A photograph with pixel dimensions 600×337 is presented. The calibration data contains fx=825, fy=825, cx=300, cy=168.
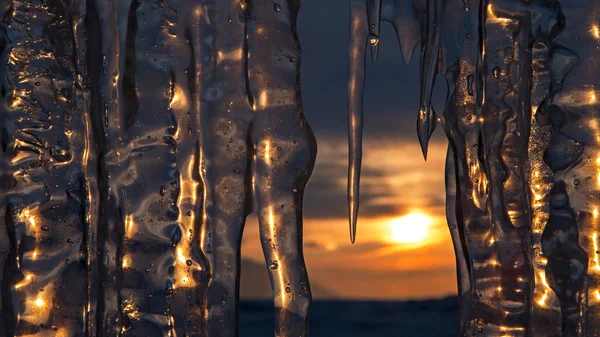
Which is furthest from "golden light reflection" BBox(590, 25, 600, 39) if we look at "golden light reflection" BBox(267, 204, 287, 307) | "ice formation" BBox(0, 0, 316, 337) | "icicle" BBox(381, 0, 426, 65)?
"golden light reflection" BBox(267, 204, 287, 307)

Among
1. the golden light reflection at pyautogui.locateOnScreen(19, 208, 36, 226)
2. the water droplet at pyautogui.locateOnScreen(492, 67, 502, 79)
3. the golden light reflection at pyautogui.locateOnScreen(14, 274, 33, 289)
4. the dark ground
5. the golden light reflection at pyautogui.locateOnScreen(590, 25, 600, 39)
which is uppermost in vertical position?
the golden light reflection at pyautogui.locateOnScreen(590, 25, 600, 39)

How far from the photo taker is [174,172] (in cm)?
158

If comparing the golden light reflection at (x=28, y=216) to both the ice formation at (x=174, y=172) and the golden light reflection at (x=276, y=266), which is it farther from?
the golden light reflection at (x=276, y=266)

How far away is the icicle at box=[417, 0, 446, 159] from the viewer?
153 centimetres

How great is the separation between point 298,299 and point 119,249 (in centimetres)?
36

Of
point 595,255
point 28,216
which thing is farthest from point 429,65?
point 28,216

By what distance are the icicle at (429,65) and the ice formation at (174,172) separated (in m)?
0.21

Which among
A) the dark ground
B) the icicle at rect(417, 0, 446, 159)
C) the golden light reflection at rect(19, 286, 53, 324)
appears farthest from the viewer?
the dark ground

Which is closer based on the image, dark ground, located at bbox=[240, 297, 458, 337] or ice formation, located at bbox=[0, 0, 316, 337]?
ice formation, located at bbox=[0, 0, 316, 337]

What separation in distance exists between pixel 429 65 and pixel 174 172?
0.52 meters

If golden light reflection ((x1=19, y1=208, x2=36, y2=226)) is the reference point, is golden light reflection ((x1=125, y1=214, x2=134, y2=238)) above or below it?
below

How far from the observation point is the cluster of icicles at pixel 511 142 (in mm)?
1547

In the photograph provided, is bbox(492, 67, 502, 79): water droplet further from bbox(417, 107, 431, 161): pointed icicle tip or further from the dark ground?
the dark ground

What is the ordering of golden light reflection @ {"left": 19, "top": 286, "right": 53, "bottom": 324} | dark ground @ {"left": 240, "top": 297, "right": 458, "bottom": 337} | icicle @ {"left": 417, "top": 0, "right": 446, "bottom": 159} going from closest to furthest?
icicle @ {"left": 417, "top": 0, "right": 446, "bottom": 159}, golden light reflection @ {"left": 19, "top": 286, "right": 53, "bottom": 324}, dark ground @ {"left": 240, "top": 297, "right": 458, "bottom": 337}
